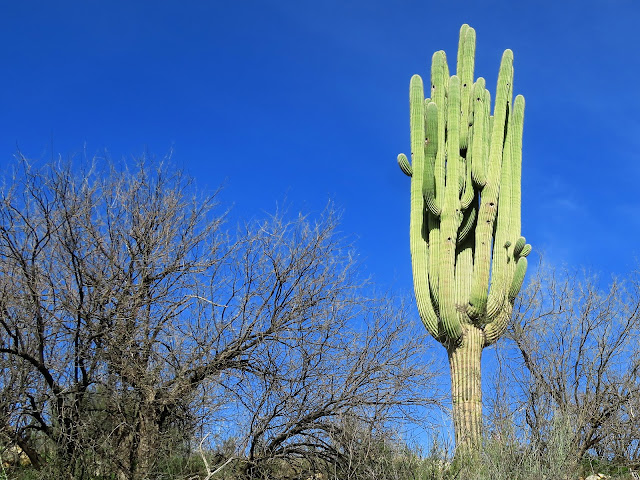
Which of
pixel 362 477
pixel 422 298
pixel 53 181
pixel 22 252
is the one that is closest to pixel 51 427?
pixel 22 252

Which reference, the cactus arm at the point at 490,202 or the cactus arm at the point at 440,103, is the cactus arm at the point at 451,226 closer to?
the cactus arm at the point at 440,103

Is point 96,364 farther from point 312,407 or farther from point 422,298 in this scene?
point 422,298

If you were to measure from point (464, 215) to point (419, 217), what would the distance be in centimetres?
84

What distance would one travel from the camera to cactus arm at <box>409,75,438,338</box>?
11789 mm

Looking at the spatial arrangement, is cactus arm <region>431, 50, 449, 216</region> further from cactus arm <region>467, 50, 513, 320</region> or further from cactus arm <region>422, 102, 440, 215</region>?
cactus arm <region>467, 50, 513, 320</region>

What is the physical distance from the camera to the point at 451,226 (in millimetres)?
11836

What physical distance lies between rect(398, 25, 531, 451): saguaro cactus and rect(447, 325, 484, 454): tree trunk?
0.05 feet

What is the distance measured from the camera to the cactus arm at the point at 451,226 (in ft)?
37.4

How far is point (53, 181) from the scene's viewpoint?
924 centimetres

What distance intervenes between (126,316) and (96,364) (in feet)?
2.38

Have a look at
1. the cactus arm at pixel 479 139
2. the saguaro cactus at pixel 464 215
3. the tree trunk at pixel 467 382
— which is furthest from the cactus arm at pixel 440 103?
the tree trunk at pixel 467 382

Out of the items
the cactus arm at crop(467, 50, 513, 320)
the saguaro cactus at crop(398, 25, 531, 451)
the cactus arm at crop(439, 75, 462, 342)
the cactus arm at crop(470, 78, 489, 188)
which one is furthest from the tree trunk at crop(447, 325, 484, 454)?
the cactus arm at crop(470, 78, 489, 188)

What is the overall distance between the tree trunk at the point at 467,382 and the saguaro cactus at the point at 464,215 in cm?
2

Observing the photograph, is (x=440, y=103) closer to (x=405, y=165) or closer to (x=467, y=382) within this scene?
(x=405, y=165)
